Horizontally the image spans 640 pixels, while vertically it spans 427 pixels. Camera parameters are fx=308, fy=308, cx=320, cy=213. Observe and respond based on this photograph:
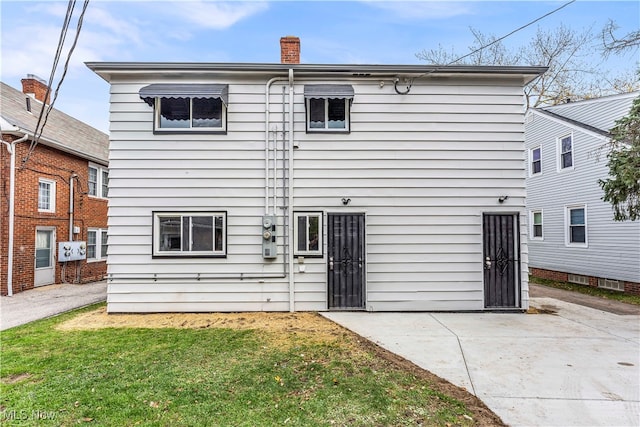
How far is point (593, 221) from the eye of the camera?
10430 mm

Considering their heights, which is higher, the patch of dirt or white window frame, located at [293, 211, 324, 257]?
white window frame, located at [293, 211, 324, 257]

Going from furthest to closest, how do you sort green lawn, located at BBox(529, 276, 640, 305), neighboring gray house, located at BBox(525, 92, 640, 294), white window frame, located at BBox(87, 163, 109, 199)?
white window frame, located at BBox(87, 163, 109, 199), neighboring gray house, located at BBox(525, 92, 640, 294), green lawn, located at BBox(529, 276, 640, 305)

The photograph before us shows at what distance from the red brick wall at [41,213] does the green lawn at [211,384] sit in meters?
6.07

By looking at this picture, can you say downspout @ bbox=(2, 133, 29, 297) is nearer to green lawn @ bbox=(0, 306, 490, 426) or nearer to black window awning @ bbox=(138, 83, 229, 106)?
green lawn @ bbox=(0, 306, 490, 426)

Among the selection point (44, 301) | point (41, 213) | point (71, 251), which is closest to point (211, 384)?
point (44, 301)

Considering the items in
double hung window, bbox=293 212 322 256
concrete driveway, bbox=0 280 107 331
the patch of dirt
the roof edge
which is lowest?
concrete driveway, bbox=0 280 107 331

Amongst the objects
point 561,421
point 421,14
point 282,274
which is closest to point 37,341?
point 282,274

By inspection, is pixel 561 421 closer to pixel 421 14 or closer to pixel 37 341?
pixel 37 341

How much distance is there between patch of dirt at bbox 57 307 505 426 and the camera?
177 inches

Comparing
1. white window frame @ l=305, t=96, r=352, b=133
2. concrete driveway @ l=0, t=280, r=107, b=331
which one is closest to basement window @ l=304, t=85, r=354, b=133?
white window frame @ l=305, t=96, r=352, b=133

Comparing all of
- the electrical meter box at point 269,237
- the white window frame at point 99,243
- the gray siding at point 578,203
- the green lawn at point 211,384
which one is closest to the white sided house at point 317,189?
the electrical meter box at point 269,237

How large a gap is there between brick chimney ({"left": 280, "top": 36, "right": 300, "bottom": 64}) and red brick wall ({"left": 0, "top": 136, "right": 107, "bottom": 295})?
28.7ft

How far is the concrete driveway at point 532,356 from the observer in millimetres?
3133

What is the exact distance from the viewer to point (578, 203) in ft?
Answer: 36.0
